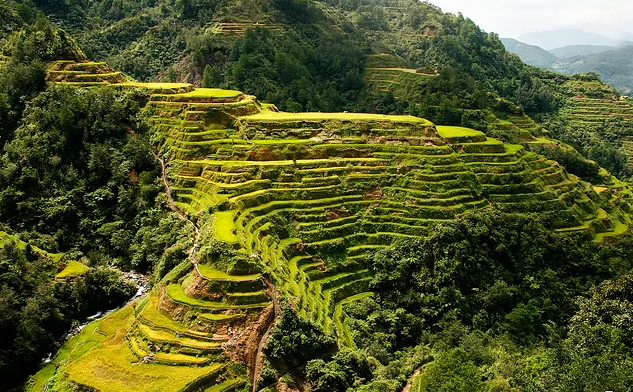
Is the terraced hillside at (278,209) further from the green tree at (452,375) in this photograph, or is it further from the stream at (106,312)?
the green tree at (452,375)

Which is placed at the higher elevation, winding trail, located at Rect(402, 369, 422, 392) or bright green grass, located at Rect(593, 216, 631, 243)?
bright green grass, located at Rect(593, 216, 631, 243)

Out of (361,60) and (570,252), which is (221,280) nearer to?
(570,252)

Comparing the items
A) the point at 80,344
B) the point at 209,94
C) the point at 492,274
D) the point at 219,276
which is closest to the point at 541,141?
the point at 492,274

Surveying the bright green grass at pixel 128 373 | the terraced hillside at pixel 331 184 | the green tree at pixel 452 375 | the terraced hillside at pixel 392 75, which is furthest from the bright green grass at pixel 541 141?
the bright green grass at pixel 128 373

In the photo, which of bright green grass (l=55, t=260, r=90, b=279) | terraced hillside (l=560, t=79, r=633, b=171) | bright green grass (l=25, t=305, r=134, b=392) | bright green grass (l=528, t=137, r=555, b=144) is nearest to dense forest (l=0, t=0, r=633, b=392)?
bright green grass (l=55, t=260, r=90, b=279)

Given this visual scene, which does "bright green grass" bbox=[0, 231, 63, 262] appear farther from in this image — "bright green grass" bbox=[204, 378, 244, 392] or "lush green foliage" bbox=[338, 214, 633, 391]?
"lush green foliage" bbox=[338, 214, 633, 391]

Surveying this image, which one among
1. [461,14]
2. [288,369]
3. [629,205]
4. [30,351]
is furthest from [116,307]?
[461,14]
